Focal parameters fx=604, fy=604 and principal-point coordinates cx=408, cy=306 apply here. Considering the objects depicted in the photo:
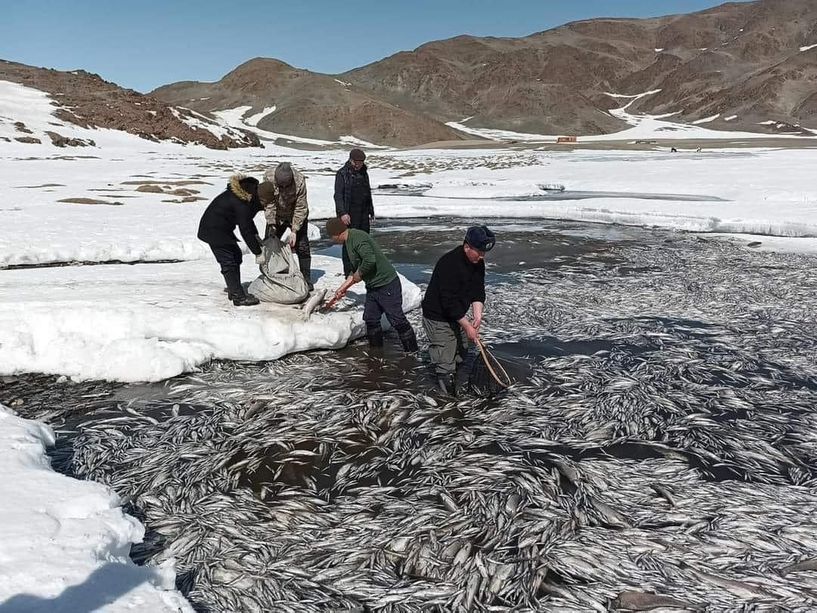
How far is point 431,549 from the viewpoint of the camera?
4.43 m

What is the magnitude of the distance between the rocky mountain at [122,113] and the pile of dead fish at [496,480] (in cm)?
6080

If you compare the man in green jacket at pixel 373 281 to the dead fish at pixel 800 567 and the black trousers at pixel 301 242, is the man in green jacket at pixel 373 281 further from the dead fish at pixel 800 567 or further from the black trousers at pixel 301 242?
the dead fish at pixel 800 567

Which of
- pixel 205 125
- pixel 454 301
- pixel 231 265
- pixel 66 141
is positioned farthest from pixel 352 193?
pixel 205 125

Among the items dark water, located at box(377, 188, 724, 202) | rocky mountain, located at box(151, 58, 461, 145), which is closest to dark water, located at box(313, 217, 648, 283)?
dark water, located at box(377, 188, 724, 202)

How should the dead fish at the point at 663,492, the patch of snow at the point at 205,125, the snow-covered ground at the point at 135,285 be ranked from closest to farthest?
the snow-covered ground at the point at 135,285
the dead fish at the point at 663,492
the patch of snow at the point at 205,125

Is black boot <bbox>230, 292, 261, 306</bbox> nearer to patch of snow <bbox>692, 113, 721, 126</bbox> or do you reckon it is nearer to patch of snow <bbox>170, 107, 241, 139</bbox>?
patch of snow <bbox>170, 107, 241, 139</bbox>

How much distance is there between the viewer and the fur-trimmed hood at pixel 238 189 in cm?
841

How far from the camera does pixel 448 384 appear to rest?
715 centimetres

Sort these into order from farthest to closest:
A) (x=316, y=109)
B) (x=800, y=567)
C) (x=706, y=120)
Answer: (x=706, y=120) < (x=316, y=109) < (x=800, y=567)

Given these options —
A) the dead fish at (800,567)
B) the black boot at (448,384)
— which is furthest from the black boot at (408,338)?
the dead fish at (800,567)

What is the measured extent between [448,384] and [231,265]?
395 centimetres

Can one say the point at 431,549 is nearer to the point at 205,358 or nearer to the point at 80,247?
the point at 205,358

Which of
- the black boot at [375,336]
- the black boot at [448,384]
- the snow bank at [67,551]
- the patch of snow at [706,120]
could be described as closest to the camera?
the snow bank at [67,551]

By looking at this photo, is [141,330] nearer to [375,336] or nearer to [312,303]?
[312,303]
